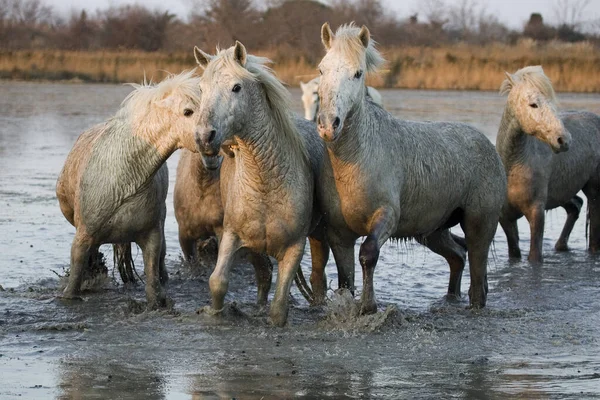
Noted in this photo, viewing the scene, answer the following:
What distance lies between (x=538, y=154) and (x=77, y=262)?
513 centimetres

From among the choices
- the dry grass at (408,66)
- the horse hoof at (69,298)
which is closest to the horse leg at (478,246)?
the horse hoof at (69,298)

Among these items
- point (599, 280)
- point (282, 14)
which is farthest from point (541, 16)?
point (599, 280)

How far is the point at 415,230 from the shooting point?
332 inches

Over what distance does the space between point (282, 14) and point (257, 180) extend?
51.6m

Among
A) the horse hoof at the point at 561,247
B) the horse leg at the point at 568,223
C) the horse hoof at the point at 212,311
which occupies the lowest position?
the horse hoof at the point at 561,247

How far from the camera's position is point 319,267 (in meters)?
8.61

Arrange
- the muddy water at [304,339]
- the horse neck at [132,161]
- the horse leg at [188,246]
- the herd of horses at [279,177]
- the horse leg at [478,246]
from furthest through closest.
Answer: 1. the horse leg at [188,246]
2. the horse leg at [478,246]
3. the horse neck at [132,161]
4. the herd of horses at [279,177]
5. the muddy water at [304,339]

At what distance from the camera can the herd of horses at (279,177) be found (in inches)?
297

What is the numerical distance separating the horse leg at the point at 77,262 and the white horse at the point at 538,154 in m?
4.68

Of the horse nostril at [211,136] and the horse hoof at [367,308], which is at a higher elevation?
the horse nostril at [211,136]

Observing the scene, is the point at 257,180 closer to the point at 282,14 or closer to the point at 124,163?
the point at 124,163

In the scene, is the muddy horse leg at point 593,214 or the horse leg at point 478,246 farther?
the muddy horse leg at point 593,214

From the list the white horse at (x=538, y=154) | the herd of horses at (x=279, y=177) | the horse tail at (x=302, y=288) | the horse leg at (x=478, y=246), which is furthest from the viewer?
the white horse at (x=538, y=154)

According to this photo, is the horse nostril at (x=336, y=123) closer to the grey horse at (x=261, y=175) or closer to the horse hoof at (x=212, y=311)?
the grey horse at (x=261, y=175)
